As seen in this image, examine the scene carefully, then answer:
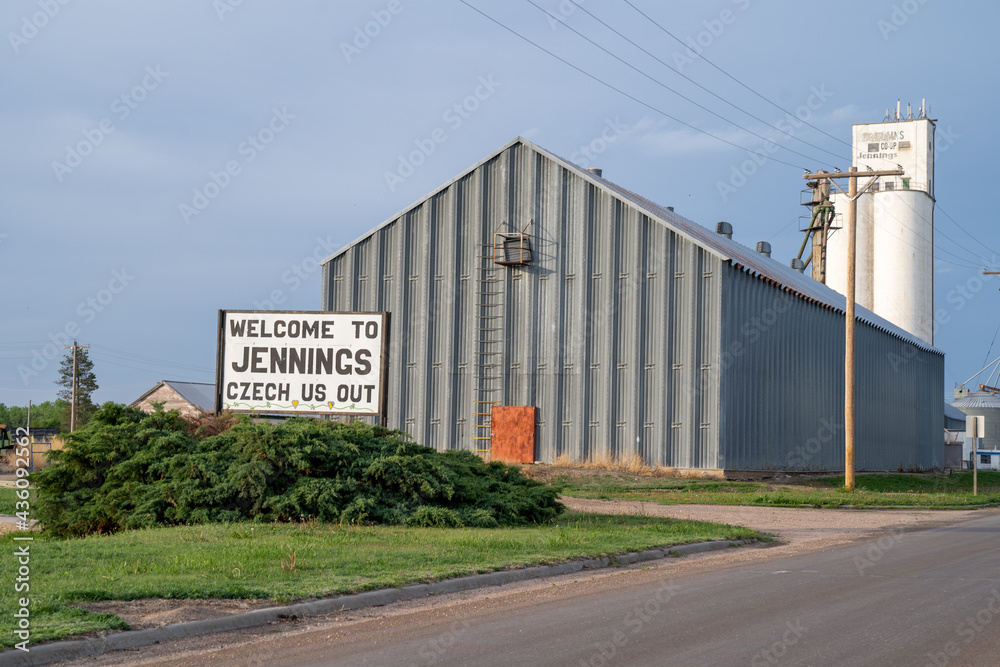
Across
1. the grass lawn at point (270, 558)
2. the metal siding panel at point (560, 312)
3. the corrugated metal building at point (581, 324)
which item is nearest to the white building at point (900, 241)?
the corrugated metal building at point (581, 324)

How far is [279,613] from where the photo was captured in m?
8.87

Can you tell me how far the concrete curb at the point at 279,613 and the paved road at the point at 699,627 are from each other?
1.93 feet

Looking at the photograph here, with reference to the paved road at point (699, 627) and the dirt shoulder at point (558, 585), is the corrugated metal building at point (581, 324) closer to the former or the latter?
the dirt shoulder at point (558, 585)

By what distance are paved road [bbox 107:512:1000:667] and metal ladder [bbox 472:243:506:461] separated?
24077mm

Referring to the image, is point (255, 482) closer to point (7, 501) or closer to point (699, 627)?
point (699, 627)

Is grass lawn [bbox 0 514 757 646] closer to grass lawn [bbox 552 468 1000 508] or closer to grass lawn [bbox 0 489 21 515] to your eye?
grass lawn [bbox 0 489 21 515]

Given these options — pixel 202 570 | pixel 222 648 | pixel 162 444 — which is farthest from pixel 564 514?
pixel 222 648

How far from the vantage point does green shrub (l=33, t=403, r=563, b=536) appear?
15562 mm

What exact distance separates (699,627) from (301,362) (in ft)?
49.4

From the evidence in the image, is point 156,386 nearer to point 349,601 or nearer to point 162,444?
point 162,444

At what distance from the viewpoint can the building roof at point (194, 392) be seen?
75000mm

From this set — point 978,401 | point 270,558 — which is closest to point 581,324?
point 270,558

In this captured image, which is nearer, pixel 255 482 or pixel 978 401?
pixel 255 482

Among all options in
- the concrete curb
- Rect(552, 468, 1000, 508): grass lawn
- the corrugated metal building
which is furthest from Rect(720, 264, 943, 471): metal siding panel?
the concrete curb
